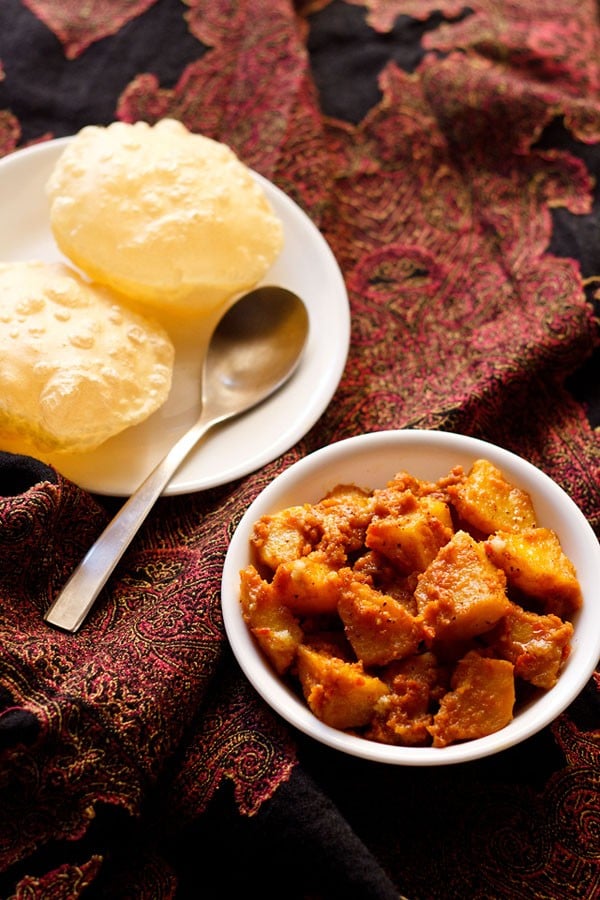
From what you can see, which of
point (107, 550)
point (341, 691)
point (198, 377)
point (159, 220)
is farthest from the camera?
point (198, 377)

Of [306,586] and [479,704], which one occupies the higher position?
[306,586]

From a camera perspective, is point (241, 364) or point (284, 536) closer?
point (284, 536)

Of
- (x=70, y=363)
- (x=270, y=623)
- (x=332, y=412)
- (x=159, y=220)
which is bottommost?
(x=332, y=412)

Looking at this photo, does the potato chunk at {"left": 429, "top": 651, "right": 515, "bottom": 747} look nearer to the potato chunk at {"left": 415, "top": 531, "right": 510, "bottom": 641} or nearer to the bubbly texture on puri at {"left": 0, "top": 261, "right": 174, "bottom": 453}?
the potato chunk at {"left": 415, "top": 531, "right": 510, "bottom": 641}

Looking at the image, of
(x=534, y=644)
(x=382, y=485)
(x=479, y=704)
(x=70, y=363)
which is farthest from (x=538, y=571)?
(x=70, y=363)

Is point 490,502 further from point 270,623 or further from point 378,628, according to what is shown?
point 270,623

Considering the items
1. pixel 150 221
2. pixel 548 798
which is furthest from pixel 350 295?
pixel 548 798

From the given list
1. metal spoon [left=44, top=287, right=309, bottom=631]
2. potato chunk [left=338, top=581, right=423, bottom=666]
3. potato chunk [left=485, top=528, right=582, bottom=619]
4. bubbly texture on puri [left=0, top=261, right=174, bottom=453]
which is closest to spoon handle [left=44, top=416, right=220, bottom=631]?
metal spoon [left=44, top=287, right=309, bottom=631]
